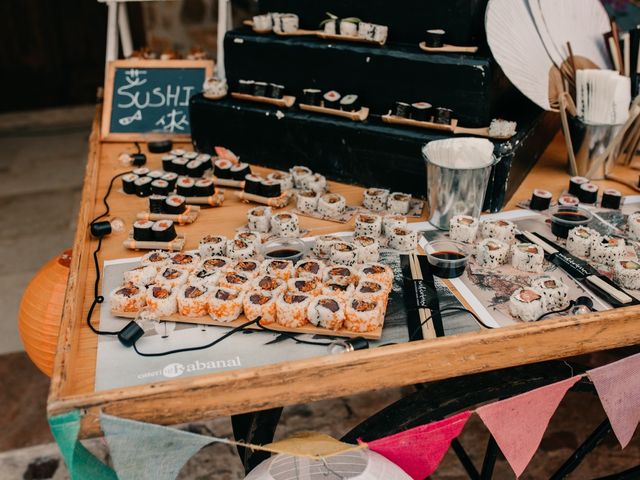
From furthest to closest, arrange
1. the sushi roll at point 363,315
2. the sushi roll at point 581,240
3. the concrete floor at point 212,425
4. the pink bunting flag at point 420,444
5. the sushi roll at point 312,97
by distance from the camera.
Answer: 1. the concrete floor at point 212,425
2. the sushi roll at point 312,97
3. the sushi roll at point 581,240
4. the sushi roll at point 363,315
5. the pink bunting flag at point 420,444

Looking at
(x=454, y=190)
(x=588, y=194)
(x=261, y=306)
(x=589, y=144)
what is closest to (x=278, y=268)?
(x=261, y=306)

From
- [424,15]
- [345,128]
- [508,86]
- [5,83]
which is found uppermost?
[424,15]

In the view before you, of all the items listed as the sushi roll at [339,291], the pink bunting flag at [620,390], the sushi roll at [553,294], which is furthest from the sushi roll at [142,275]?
the pink bunting flag at [620,390]

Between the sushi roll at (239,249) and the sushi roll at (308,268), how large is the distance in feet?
0.55

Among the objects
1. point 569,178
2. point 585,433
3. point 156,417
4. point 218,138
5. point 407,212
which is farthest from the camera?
point 585,433

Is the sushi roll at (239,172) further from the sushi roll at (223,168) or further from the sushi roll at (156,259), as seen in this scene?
the sushi roll at (156,259)

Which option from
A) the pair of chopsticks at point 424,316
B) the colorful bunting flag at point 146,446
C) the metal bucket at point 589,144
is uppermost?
the metal bucket at point 589,144

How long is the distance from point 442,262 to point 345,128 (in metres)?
0.76

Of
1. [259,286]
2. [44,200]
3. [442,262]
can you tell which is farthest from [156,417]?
[44,200]

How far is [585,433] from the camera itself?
2.86m

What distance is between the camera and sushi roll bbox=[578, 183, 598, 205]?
222 centimetres

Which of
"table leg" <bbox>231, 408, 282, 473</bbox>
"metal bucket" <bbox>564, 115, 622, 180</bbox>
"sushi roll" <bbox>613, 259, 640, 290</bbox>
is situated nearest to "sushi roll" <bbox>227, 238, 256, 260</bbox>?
"table leg" <bbox>231, 408, 282, 473</bbox>

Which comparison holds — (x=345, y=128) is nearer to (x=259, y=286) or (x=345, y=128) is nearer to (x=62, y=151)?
(x=259, y=286)

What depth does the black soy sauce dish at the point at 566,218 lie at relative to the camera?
6.55 feet
